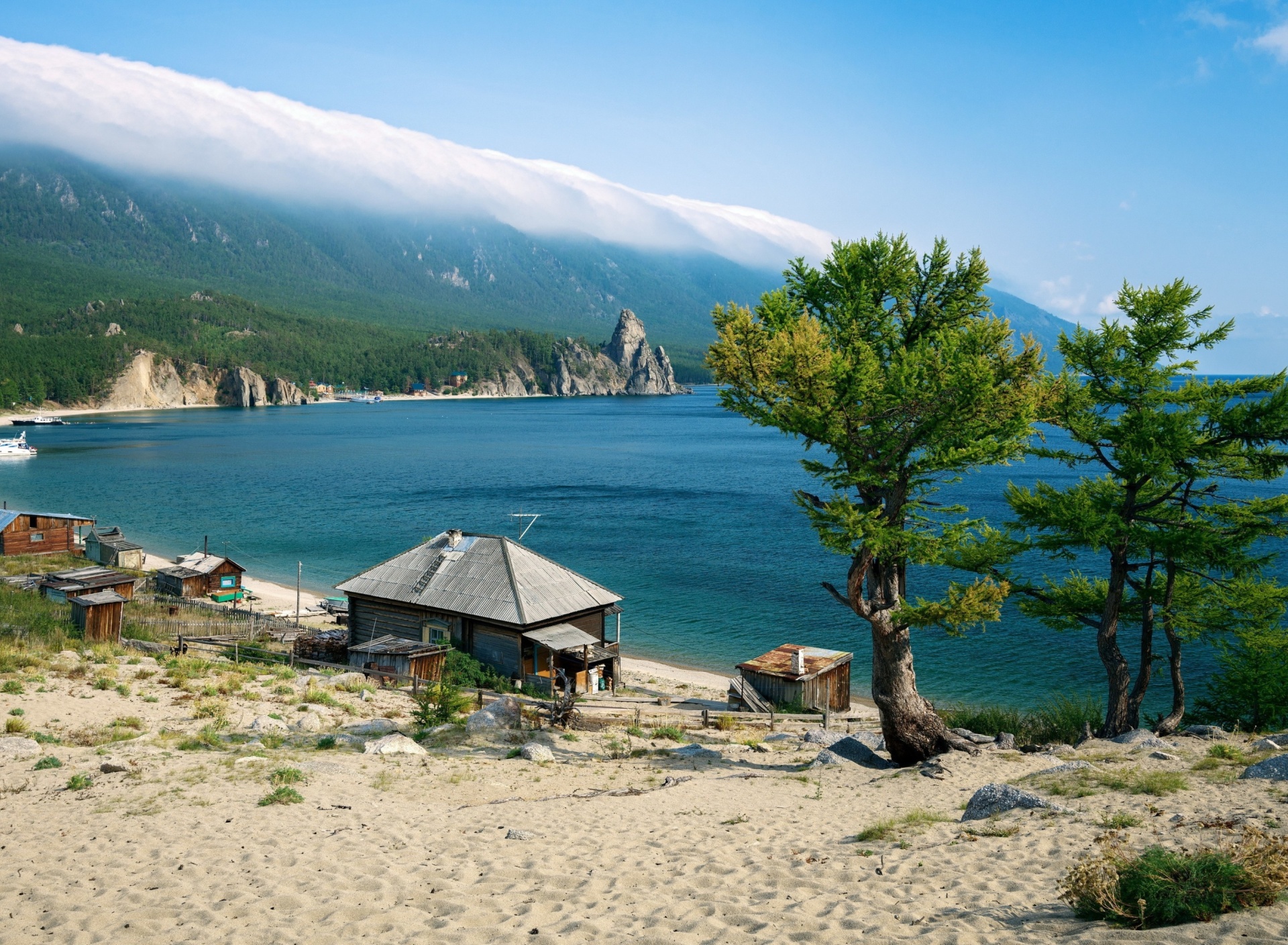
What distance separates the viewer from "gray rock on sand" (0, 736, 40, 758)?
571 inches

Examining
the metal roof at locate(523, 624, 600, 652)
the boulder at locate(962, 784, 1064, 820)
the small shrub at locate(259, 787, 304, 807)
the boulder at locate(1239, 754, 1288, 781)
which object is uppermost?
the boulder at locate(1239, 754, 1288, 781)

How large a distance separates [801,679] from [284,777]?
56.2 feet

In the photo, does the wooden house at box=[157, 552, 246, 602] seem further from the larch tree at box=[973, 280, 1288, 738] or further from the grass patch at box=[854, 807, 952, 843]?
the grass patch at box=[854, 807, 952, 843]

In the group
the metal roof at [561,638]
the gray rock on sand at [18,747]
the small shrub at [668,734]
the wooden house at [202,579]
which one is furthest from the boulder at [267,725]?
the wooden house at [202,579]

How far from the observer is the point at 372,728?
18.3 metres

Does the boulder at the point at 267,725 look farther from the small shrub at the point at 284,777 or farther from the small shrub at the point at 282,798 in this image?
the small shrub at the point at 282,798

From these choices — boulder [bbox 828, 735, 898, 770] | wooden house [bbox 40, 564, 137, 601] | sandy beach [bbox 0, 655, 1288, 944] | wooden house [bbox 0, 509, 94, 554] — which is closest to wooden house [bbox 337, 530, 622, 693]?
wooden house [bbox 40, 564, 137, 601]

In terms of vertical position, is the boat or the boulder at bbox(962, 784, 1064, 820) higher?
the boulder at bbox(962, 784, 1064, 820)

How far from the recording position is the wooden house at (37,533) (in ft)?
149

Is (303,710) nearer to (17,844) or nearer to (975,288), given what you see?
(17,844)

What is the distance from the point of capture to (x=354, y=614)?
2978 centimetres

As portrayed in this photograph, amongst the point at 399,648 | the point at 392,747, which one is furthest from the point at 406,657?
the point at 392,747

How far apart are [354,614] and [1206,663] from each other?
35.0m

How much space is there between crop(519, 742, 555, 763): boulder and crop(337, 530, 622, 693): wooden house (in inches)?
326
